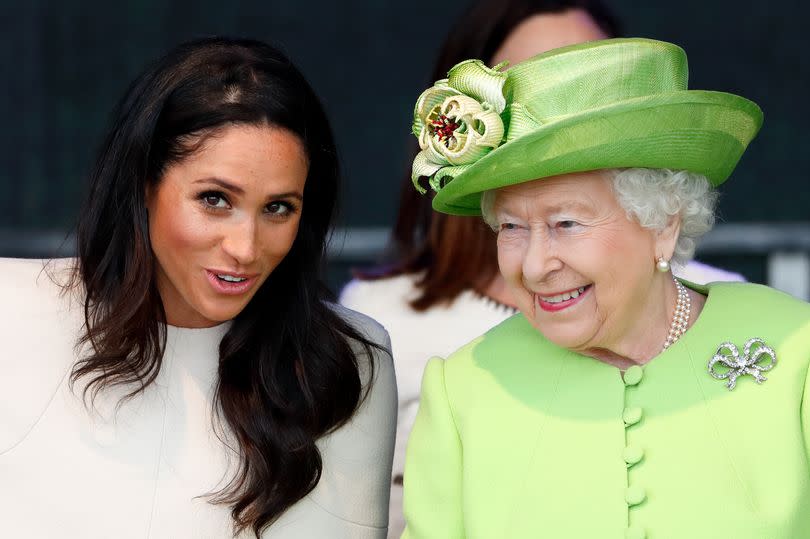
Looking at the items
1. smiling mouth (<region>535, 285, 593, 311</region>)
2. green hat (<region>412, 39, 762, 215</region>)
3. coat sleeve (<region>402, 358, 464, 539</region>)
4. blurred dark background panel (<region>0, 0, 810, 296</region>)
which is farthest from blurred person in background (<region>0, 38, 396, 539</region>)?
blurred dark background panel (<region>0, 0, 810, 296</region>)

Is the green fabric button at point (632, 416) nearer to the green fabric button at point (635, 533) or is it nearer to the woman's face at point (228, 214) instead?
the green fabric button at point (635, 533)

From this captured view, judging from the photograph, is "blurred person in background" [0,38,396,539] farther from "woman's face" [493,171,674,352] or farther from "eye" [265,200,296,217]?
"woman's face" [493,171,674,352]

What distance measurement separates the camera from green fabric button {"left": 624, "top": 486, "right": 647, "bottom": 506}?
314cm

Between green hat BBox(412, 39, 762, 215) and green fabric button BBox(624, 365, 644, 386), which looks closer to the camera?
green hat BBox(412, 39, 762, 215)

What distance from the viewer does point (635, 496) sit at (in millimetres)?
3146

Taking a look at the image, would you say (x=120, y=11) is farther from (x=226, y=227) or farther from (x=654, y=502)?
(x=654, y=502)

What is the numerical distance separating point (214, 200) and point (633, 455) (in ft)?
3.62

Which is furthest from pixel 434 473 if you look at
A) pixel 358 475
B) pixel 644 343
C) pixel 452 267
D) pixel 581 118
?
pixel 452 267

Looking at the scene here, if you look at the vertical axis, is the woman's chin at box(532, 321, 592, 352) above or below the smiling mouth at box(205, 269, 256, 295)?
above

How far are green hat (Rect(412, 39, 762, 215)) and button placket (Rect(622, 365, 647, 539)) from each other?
1.51 ft

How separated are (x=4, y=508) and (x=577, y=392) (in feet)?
4.36

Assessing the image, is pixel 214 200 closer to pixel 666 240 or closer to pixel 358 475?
pixel 358 475

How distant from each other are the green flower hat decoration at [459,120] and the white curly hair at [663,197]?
5.4 inches

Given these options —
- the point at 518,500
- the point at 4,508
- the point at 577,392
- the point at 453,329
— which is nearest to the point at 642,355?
the point at 577,392
